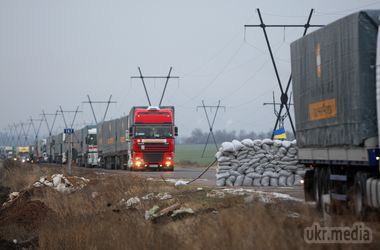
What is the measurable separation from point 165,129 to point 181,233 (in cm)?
3468

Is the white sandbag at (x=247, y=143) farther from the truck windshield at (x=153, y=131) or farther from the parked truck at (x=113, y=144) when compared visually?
the parked truck at (x=113, y=144)

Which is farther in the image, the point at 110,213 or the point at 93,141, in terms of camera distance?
the point at 93,141

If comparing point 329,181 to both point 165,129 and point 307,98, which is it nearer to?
point 307,98

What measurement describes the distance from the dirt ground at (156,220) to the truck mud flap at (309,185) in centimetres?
37

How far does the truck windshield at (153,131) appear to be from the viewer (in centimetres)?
4697

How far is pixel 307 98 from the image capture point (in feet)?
57.2

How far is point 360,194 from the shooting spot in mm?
14016

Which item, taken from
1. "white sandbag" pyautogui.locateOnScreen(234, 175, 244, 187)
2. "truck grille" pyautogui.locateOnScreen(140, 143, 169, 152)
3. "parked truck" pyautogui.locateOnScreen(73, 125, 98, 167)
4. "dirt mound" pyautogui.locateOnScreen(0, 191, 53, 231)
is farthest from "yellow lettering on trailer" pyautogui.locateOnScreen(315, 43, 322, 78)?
"parked truck" pyautogui.locateOnScreen(73, 125, 98, 167)

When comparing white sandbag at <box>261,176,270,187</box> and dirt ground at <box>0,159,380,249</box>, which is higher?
white sandbag at <box>261,176,270,187</box>

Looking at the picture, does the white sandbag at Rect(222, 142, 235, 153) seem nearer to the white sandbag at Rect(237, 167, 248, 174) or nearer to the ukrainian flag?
the white sandbag at Rect(237, 167, 248, 174)

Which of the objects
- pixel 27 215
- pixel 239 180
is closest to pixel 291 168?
pixel 239 180

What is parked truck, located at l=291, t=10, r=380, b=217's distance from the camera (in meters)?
13.9

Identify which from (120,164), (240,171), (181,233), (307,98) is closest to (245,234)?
(181,233)

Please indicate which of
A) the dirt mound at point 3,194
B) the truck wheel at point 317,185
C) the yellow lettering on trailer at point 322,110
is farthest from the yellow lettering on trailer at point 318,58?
the dirt mound at point 3,194
